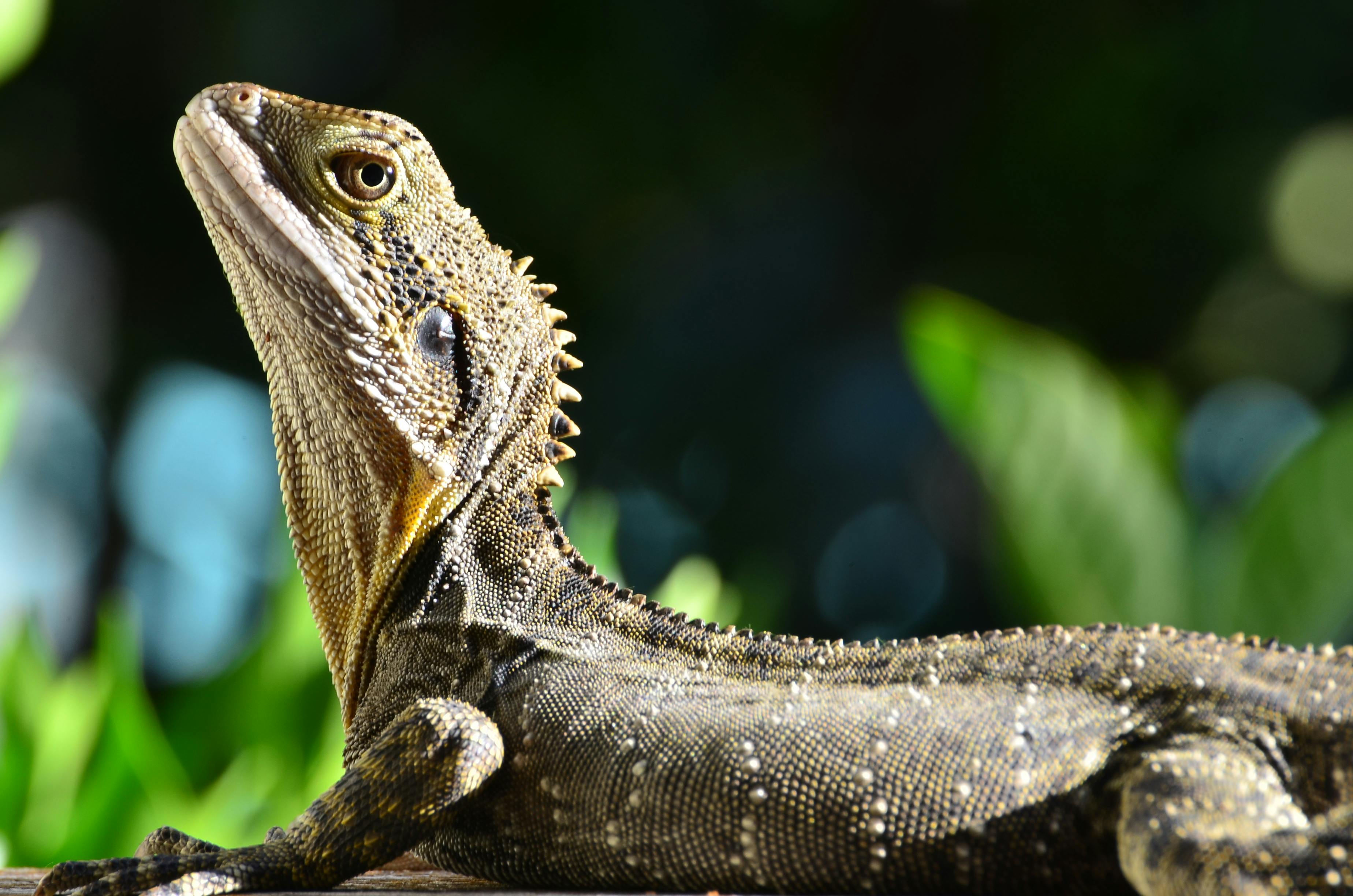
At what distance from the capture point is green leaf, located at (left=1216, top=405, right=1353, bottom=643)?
506cm

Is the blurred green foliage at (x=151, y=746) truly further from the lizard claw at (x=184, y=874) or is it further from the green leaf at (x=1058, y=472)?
the green leaf at (x=1058, y=472)

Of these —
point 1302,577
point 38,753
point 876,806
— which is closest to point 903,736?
point 876,806

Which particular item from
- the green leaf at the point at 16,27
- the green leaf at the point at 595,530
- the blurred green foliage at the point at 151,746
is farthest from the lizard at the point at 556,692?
the green leaf at the point at 16,27

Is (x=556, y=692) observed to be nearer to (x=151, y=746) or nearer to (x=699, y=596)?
(x=151, y=746)

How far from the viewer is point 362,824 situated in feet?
6.68

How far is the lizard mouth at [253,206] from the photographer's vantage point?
2355 millimetres

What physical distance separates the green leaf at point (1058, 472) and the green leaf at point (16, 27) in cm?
396

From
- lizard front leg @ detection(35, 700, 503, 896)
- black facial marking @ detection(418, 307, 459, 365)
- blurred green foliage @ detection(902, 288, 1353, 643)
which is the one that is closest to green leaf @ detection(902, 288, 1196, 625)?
blurred green foliage @ detection(902, 288, 1353, 643)

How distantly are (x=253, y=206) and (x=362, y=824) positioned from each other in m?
1.25

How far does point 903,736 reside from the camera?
194 cm

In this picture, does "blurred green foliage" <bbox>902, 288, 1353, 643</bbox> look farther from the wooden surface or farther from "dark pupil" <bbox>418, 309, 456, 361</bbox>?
the wooden surface

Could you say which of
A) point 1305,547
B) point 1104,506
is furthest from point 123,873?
point 1305,547

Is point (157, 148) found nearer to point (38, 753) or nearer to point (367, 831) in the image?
point (38, 753)

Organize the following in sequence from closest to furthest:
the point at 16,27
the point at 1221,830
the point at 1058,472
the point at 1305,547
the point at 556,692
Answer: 1. the point at 1221,830
2. the point at 556,692
3. the point at 16,27
4. the point at 1305,547
5. the point at 1058,472
